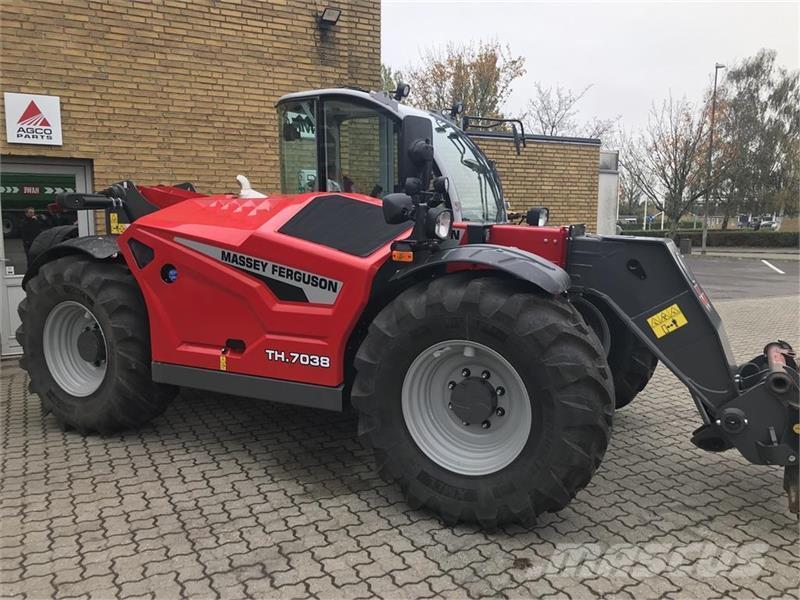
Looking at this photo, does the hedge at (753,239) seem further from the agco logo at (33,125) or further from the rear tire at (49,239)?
the rear tire at (49,239)

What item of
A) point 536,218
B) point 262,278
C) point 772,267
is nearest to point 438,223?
point 262,278

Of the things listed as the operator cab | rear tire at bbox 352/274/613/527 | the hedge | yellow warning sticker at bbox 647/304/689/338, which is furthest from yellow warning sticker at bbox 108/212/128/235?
the hedge


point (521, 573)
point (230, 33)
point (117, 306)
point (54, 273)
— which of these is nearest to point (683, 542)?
point (521, 573)

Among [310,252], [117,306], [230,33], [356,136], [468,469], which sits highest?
[230,33]

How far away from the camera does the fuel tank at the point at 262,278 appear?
3.51 meters

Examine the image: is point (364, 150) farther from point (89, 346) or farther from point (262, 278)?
point (89, 346)

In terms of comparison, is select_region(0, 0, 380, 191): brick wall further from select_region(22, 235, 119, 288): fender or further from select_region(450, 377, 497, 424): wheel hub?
select_region(450, 377, 497, 424): wheel hub

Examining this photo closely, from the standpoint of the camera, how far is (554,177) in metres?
11.9

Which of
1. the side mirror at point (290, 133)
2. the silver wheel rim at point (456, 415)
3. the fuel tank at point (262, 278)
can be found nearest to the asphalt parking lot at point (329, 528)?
the silver wheel rim at point (456, 415)

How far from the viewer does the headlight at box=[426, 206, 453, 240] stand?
326cm

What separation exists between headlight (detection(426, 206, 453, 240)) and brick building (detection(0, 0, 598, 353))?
5137 millimetres

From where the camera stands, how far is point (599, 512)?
11.0 feet

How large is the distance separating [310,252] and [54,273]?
2290mm

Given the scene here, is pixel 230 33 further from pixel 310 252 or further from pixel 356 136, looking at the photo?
pixel 310 252
